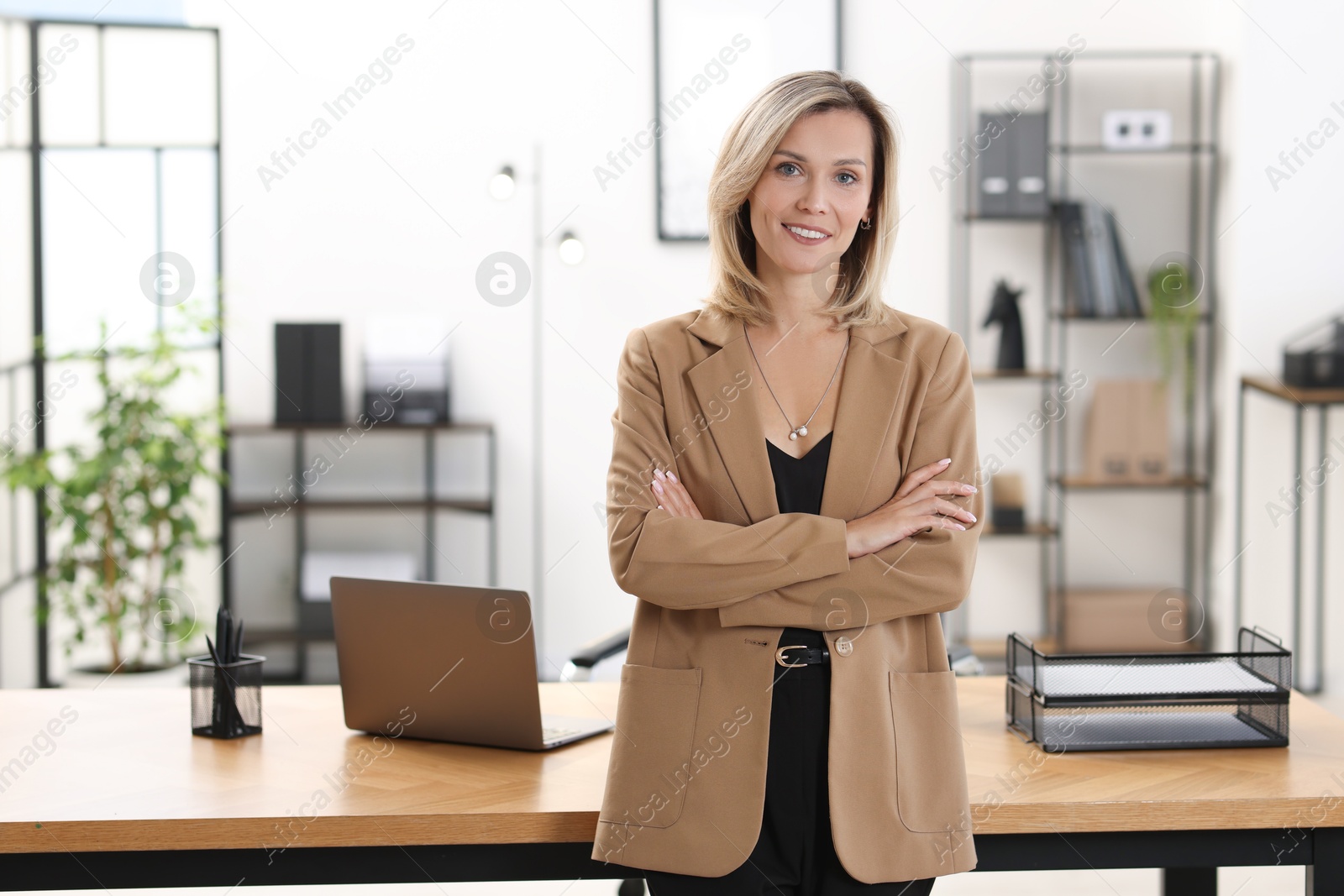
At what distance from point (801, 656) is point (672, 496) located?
0.26m

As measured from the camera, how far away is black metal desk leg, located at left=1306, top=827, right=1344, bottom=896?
1.63 metres

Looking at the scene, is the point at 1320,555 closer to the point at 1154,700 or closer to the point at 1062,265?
the point at 1062,265

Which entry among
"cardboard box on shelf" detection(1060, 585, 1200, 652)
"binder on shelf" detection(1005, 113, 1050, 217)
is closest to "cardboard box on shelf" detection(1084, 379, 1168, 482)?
"cardboard box on shelf" detection(1060, 585, 1200, 652)

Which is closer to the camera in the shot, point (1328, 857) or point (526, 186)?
point (1328, 857)

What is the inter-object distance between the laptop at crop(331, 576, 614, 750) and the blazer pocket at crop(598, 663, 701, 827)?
25 centimetres

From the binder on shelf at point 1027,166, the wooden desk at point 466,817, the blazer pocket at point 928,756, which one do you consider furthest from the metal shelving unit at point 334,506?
the blazer pocket at point 928,756

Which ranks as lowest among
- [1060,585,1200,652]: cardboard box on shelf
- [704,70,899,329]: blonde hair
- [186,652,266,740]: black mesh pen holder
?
[1060,585,1200,652]: cardboard box on shelf

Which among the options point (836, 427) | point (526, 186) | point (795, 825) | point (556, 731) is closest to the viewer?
point (795, 825)

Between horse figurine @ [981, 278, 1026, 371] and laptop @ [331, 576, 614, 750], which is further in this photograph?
horse figurine @ [981, 278, 1026, 371]

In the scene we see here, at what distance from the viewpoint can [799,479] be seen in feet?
5.14

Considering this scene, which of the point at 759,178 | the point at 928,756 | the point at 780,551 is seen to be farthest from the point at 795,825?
the point at 759,178

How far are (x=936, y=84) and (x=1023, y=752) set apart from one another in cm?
327

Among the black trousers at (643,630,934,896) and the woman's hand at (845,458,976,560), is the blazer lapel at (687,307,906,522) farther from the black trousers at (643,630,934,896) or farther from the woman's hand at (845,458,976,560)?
the black trousers at (643,630,934,896)

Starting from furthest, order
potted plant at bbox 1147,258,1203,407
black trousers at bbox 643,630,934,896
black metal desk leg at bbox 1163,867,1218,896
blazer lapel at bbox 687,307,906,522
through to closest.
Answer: potted plant at bbox 1147,258,1203,407 → black metal desk leg at bbox 1163,867,1218,896 → blazer lapel at bbox 687,307,906,522 → black trousers at bbox 643,630,934,896
